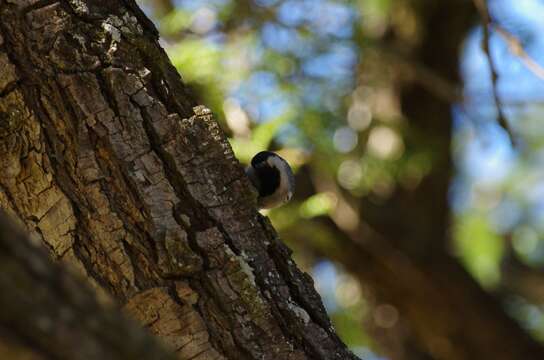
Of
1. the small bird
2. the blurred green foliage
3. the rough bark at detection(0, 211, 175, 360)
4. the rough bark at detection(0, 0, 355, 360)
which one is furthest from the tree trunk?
the rough bark at detection(0, 211, 175, 360)

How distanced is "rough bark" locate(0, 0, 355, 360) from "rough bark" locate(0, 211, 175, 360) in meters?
0.60

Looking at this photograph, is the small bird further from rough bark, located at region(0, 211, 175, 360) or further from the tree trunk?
the tree trunk

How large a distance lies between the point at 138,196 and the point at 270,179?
16.3 inches

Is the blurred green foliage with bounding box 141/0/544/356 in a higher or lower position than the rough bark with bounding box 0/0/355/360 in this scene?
higher

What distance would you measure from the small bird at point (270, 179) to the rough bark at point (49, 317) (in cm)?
96

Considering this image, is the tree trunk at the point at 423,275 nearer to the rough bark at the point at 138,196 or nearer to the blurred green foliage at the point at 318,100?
the blurred green foliage at the point at 318,100

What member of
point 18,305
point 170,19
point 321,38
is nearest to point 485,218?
point 321,38

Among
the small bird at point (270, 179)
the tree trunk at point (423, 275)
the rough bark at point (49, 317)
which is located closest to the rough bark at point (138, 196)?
the small bird at point (270, 179)

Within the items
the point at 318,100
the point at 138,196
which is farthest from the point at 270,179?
the point at 318,100

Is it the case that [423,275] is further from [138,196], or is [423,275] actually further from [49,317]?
[49,317]

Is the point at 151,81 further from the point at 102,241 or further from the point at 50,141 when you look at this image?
the point at 102,241

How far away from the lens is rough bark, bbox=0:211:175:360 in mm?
941

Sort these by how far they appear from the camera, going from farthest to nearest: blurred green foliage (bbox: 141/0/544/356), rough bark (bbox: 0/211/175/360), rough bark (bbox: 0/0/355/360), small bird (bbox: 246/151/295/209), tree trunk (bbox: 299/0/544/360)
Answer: tree trunk (bbox: 299/0/544/360), blurred green foliage (bbox: 141/0/544/356), small bird (bbox: 246/151/295/209), rough bark (bbox: 0/0/355/360), rough bark (bbox: 0/211/175/360)

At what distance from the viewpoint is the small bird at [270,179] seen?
6.47 ft
